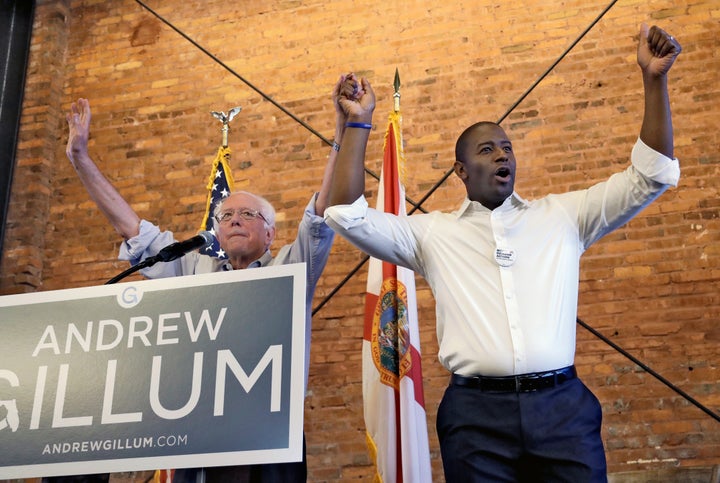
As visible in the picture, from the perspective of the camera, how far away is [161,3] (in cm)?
499

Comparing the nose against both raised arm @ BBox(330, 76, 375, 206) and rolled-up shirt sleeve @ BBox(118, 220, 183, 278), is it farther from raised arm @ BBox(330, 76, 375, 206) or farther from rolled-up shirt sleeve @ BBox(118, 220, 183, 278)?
rolled-up shirt sleeve @ BBox(118, 220, 183, 278)

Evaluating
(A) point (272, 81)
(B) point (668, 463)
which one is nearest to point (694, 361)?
(B) point (668, 463)

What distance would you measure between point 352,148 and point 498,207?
0.38 metres

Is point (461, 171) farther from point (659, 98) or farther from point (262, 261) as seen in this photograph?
point (262, 261)

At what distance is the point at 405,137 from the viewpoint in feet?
14.1

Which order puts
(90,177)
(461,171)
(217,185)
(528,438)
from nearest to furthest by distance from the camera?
(528,438) < (461,171) < (90,177) < (217,185)

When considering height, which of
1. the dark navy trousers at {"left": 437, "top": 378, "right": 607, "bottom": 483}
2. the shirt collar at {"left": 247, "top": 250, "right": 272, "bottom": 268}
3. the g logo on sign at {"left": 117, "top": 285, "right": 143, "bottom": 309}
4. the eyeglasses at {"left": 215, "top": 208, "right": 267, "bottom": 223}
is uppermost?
the eyeglasses at {"left": 215, "top": 208, "right": 267, "bottom": 223}

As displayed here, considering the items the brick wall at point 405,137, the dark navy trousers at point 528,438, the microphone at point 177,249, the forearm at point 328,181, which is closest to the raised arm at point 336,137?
the forearm at point 328,181

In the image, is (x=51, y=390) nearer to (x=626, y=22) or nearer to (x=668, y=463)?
(x=668, y=463)

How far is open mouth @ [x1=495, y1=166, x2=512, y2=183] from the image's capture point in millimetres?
2080

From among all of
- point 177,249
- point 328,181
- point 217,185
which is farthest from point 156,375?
point 217,185

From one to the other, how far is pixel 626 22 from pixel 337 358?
216cm

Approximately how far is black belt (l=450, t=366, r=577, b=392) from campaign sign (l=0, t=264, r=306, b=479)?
0.48 meters

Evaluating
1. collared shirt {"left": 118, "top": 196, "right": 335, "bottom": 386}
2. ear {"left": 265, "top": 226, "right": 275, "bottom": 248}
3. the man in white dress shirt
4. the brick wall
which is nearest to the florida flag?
collared shirt {"left": 118, "top": 196, "right": 335, "bottom": 386}
